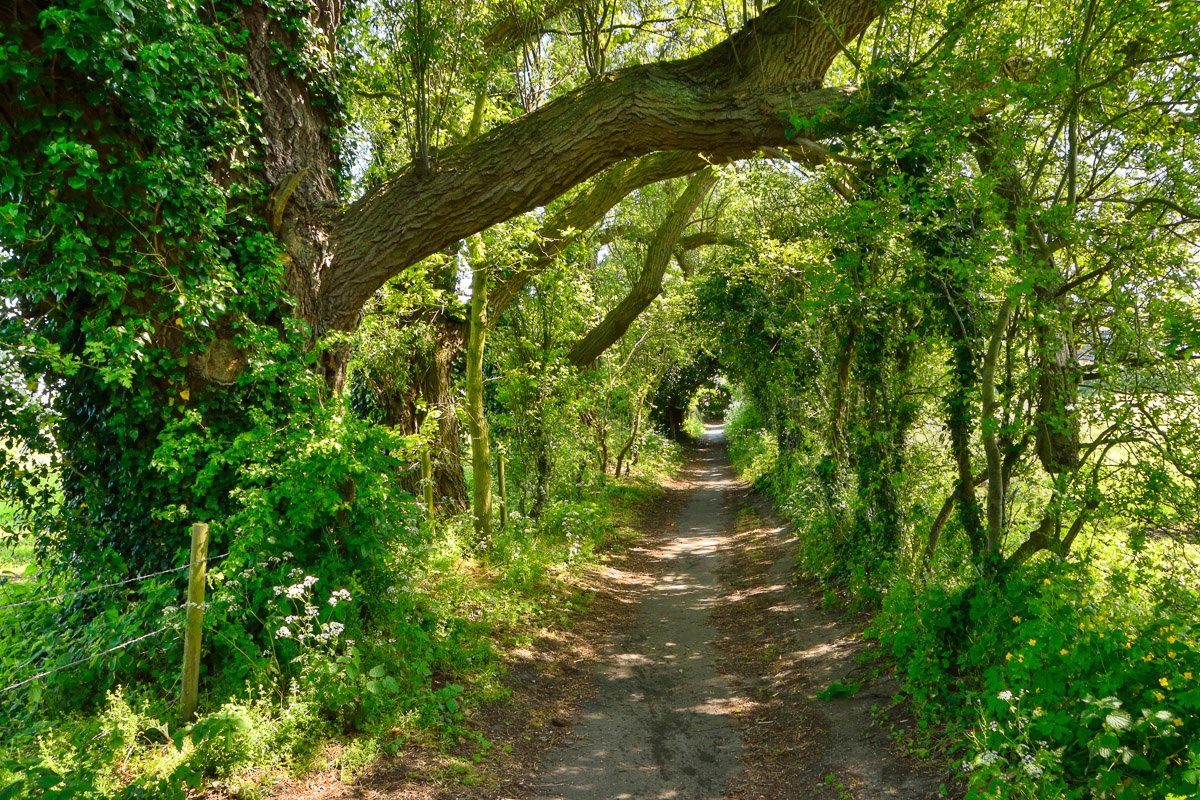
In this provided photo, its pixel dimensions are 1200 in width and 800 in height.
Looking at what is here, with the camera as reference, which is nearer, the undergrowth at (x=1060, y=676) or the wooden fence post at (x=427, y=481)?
the undergrowth at (x=1060, y=676)

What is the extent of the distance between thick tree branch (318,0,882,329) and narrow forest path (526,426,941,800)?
4476mm

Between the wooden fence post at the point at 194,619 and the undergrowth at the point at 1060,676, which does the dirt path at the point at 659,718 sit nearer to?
the undergrowth at the point at 1060,676

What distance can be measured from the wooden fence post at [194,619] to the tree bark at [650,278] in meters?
9.03

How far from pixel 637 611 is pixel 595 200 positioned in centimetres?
594

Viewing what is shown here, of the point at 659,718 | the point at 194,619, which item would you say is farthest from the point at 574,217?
the point at 194,619

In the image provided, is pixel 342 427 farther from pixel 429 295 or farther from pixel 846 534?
pixel 846 534

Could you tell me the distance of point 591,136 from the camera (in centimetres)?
616

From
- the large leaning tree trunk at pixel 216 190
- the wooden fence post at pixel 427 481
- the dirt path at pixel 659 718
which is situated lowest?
the dirt path at pixel 659 718

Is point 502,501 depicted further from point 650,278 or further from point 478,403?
point 650,278

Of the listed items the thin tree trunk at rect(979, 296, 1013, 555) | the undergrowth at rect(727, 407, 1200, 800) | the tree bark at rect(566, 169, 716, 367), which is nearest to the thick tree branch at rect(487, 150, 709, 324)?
the tree bark at rect(566, 169, 716, 367)

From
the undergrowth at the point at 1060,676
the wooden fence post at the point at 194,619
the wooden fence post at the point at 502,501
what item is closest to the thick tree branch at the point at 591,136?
the wooden fence post at the point at 194,619

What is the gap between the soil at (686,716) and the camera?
474 centimetres

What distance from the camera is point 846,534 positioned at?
8953 mm

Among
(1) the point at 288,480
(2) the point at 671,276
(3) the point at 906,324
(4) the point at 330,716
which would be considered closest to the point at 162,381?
(1) the point at 288,480
